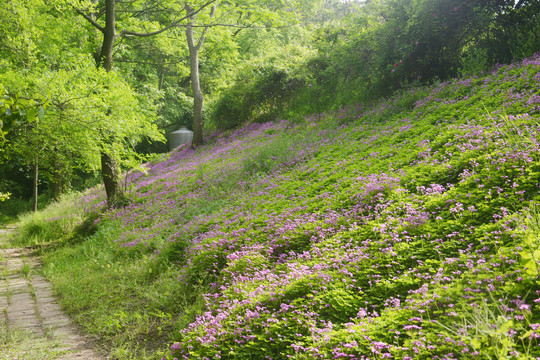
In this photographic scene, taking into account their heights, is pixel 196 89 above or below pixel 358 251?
above

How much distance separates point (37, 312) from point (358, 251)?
5.59 metres

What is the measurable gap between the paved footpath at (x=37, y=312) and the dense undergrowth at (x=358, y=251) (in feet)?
0.89

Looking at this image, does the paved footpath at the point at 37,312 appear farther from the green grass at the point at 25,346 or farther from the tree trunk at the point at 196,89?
the tree trunk at the point at 196,89

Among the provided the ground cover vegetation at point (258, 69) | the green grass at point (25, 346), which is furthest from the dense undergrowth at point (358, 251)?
the ground cover vegetation at point (258, 69)

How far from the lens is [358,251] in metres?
3.88

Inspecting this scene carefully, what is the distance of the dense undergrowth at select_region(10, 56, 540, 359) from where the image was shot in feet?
8.84

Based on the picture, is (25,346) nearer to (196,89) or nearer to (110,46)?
(110,46)

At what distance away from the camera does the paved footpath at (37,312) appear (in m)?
4.76

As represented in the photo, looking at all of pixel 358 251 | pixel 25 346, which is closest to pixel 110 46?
pixel 25 346

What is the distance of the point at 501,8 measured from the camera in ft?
28.2

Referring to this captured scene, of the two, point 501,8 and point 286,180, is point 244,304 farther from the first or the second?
point 501,8

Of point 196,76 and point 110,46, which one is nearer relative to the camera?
point 110,46

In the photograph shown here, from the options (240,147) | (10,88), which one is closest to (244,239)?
(10,88)

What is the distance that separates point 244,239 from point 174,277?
1.35 meters
